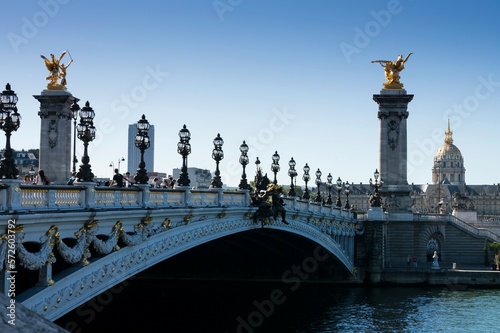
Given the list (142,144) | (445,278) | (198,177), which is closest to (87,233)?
(142,144)

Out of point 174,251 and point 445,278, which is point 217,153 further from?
point 445,278

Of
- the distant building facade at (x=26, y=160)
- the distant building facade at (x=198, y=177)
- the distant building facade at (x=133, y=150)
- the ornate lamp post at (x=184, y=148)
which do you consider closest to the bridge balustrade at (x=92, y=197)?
the ornate lamp post at (x=184, y=148)

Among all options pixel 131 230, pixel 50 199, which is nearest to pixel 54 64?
pixel 131 230

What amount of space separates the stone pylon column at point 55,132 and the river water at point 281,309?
13199mm

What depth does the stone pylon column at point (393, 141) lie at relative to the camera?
83.2 meters

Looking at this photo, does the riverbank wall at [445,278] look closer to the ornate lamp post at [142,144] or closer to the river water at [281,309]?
the river water at [281,309]

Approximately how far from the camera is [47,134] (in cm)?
7212

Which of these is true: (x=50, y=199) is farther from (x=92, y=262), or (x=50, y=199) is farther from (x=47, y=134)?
(x=47, y=134)

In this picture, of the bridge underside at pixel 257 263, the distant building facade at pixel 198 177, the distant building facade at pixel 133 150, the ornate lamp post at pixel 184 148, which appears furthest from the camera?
the distant building facade at pixel 198 177

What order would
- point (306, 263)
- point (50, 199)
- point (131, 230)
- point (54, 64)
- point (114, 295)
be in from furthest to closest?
point (54, 64) < point (306, 263) < point (114, 295) < point (131, 230) < point (50, 199)

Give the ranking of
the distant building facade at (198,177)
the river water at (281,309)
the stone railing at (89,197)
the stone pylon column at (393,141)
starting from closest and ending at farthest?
the stone railing at (89,197) → the river water at (281,309) → the distant building facade at (198,177) → the stone pylon column at (393,141)

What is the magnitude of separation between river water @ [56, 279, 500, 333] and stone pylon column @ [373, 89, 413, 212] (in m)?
19.3

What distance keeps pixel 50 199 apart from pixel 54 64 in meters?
52.1

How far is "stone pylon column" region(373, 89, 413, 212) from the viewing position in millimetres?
83250
